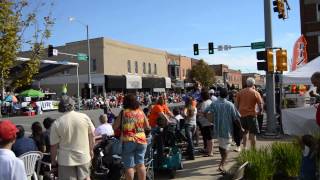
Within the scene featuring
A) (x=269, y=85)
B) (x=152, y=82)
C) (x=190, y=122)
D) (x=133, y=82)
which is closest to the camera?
(x=190, y=122)

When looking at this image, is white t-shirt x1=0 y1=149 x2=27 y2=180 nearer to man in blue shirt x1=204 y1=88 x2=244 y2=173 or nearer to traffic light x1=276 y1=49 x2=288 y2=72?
man in blue shirt x1=204 y1=88 x2=244 y2=173

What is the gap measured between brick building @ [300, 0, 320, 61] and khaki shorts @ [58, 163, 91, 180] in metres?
38.5

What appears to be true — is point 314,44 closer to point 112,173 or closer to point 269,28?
point 269,28

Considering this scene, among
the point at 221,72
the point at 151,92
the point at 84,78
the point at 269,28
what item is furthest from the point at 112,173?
the point at 221,72

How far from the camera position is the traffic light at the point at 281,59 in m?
15.8

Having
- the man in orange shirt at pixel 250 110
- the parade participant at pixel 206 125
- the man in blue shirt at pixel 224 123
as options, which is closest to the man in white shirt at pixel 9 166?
the man in blue shirt at pixel 224 123

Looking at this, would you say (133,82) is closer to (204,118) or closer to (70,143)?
(204,118)

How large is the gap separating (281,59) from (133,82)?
4263 centimetres

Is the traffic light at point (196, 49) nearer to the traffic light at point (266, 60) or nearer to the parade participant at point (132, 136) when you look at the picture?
the traffic light at point (266, 60)

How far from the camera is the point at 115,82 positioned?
54.3 meters

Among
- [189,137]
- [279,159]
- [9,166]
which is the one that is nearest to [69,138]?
[9,166]

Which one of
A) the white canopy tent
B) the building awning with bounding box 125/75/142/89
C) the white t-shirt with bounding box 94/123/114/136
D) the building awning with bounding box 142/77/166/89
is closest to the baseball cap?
the white t-shirt with bounding box 94/123/114/136

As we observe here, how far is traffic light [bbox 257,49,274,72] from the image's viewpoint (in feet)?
51.3

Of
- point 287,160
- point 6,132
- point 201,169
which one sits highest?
point 6,132
